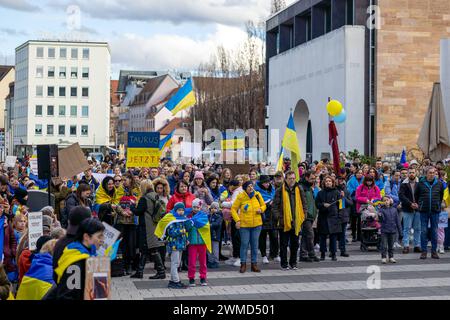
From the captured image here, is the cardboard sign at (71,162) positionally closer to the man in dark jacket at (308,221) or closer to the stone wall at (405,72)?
the man in dark jacket at (308,221)

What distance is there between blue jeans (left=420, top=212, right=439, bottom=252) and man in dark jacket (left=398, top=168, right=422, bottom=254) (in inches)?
13.9

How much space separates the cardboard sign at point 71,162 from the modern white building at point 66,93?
109976 millimetres

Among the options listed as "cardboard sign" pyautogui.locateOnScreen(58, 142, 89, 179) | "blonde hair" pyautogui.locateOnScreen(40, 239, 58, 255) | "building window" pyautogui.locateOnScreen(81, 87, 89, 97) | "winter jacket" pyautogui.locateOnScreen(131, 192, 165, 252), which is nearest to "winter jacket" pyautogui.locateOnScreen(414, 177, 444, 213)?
"winter jacket" pyautogui.locateOnScreen(131, 192, 165, 252)

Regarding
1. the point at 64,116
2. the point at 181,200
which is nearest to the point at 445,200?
the point at 181,200

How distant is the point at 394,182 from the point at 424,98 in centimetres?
2471

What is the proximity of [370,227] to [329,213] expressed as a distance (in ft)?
4.79

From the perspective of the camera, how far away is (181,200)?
13.7 m

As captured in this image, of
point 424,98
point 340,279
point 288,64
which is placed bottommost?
point 340,279

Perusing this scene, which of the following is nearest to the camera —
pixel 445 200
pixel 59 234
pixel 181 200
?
pixel 59 234

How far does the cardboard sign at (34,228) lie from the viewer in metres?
10.6

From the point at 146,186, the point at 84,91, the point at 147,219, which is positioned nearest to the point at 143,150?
the point at 146,186

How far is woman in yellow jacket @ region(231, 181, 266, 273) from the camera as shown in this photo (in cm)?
1488

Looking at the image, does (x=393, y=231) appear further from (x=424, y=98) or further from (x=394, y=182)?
(x=424, y=98)

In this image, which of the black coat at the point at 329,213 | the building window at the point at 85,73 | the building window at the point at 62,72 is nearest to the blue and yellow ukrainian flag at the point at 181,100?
the black coat at the point at 329,213
